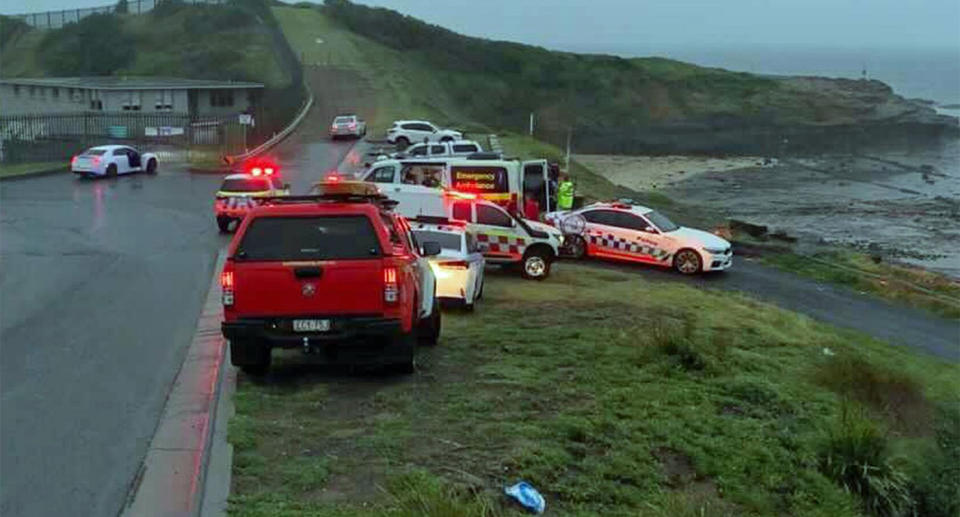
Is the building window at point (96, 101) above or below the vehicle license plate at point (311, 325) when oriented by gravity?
above

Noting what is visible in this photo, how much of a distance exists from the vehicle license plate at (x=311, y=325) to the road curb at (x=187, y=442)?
932 millimetres

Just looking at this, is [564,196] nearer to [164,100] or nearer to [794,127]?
[164,100]

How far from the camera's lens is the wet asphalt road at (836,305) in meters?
22.8

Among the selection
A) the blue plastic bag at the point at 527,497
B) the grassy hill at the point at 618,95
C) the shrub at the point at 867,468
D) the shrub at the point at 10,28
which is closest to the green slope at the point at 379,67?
the grassy hill at the point at 618,95

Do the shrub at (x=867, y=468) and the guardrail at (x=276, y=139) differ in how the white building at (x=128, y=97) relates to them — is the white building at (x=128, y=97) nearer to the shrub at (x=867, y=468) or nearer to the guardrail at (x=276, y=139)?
the guardrail at (x=276, y=139)

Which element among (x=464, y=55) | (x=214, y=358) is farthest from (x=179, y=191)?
(x=464, y=55)

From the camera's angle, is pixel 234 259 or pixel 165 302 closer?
pixel 234 259

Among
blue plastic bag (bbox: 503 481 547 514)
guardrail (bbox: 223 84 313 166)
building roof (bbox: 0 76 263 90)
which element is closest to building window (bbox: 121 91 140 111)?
building roof (bbox: 0 76 263 90)

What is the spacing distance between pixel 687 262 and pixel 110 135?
116 feet

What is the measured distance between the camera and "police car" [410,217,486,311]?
16828 mm

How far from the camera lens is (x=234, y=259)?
10.8 metres

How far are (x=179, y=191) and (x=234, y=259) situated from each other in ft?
89.3

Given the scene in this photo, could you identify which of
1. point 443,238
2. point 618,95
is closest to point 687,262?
point 443,238

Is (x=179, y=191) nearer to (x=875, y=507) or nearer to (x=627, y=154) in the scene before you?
(x=875, y=507)
